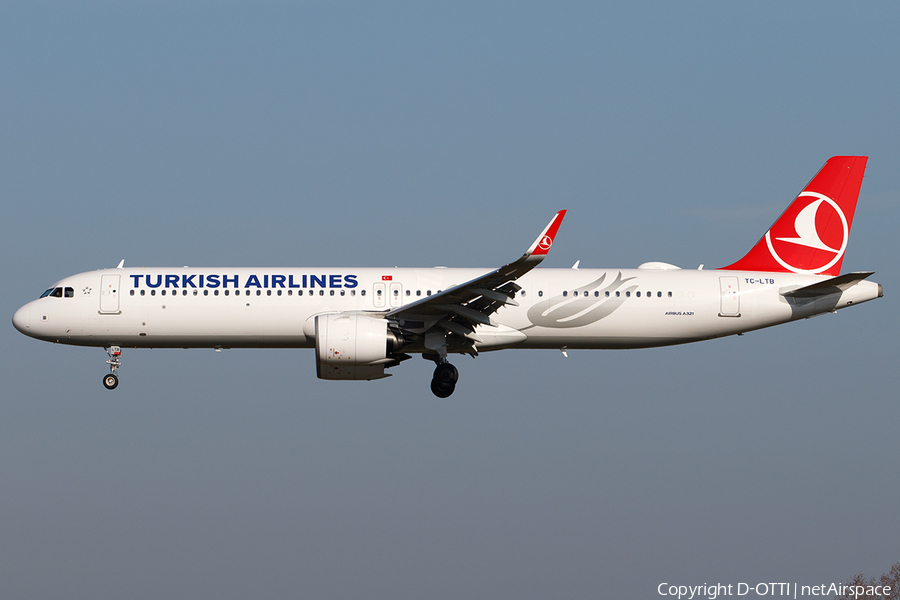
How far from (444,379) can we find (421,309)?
247 centimetres

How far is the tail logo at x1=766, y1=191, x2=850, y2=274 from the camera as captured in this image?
3300 cm

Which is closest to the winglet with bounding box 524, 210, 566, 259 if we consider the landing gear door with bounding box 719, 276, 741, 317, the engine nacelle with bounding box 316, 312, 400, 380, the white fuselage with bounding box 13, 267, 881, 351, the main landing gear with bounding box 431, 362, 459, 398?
the white fuselage with bounding box 13, 267, 881, 351

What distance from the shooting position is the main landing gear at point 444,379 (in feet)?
Result: 98.3

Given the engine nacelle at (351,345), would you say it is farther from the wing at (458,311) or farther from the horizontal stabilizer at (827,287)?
the horizontal stabilizer at (827,287)

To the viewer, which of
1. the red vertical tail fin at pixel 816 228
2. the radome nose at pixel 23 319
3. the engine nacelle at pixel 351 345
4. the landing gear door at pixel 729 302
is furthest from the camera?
the red vertical tail fin at pixel 816 228

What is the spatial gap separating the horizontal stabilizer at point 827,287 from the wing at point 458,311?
8.77m

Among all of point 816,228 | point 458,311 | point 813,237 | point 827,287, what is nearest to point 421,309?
point 458,311

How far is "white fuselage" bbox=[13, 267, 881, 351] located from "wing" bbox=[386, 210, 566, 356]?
0.78 m

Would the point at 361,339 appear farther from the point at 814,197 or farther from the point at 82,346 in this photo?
the point at 814,197

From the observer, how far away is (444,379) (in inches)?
1179

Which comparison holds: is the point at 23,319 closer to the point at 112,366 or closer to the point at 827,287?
the point at 112,366

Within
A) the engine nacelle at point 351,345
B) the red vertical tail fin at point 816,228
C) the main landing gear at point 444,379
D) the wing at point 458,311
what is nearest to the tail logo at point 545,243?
the wing at point 458,311

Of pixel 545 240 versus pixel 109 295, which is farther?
pixel 109 295

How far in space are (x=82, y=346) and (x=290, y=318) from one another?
6672 millimetres
